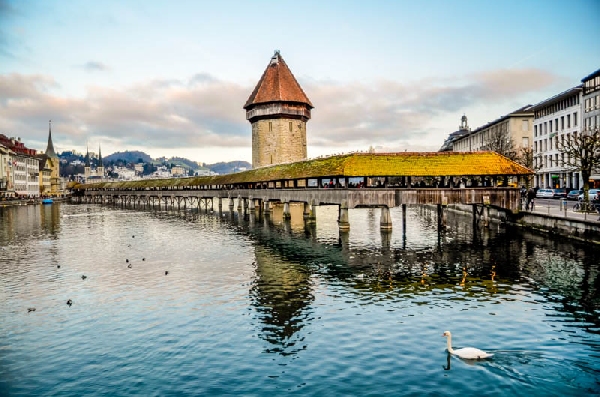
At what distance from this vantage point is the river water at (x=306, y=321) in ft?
42.4

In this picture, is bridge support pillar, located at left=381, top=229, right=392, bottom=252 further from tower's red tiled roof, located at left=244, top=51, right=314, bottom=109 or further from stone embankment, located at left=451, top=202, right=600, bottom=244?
tower's red tiled roof, located at left=244, top=51, right=314, bottom=109

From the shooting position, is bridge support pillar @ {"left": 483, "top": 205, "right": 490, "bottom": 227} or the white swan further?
bridge support pillar @ {"left": 483, "top": 205, "right": 490, "bottom": 227}

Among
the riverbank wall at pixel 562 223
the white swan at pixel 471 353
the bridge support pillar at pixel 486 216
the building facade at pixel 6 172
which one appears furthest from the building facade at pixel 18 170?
the white swan at pixel 471 353

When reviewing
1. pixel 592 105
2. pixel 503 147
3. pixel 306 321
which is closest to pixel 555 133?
pixel 503 147

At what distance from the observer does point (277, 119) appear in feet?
309

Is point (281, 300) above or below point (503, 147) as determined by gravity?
below

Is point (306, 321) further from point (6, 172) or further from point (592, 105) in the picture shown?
point (6, 172)

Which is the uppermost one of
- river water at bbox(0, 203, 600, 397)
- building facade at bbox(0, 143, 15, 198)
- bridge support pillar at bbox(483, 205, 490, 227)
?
building facade at bbox(0, 143, 15, 198)

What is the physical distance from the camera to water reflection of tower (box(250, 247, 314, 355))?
1616 centimetres

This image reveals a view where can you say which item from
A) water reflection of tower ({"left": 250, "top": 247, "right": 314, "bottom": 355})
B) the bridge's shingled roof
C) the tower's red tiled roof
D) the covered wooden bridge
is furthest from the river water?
the tower's red tiled roof

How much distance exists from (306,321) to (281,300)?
3.21 metres

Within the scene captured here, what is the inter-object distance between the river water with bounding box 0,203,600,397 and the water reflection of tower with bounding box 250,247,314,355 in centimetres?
9

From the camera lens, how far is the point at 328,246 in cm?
3631

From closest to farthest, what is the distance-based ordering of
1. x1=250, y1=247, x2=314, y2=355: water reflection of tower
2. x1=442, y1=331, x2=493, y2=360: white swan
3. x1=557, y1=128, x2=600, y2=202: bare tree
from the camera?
x1=442, y1=331, x2=493, y2=360: white swan
x1=250, y1=247, x2=314, y2=355: water reflection of tower
x1=557, y1=128, x2=600, y2=202: bare tree
